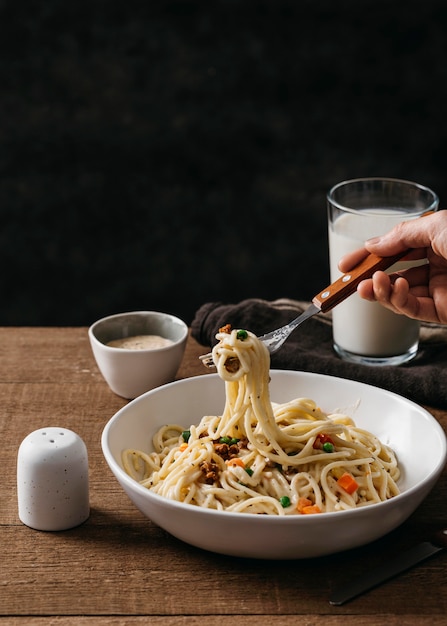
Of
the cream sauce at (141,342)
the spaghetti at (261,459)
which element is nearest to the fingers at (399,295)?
the spaghetti at (261,459)

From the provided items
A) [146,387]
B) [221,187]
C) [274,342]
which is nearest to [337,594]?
[274,342]

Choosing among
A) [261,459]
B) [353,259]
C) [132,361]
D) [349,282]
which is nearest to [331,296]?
[349,282]

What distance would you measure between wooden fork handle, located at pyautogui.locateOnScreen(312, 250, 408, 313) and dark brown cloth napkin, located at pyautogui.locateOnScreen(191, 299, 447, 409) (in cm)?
35

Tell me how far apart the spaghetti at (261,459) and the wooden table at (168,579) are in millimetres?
105

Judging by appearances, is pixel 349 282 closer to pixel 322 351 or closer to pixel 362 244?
pixel 362 244

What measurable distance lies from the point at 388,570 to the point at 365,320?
1.19m

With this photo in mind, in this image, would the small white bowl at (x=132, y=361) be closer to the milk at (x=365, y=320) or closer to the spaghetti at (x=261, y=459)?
the spaghetti at (x=261, y=459)

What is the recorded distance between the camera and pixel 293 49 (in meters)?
4.43

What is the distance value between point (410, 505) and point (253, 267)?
306 cm

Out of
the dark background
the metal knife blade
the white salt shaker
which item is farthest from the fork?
the dark background

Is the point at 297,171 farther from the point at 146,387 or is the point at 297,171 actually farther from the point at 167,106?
the point at 146,387

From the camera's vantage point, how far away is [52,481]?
1911 millimetres

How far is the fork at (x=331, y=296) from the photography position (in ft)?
7.33

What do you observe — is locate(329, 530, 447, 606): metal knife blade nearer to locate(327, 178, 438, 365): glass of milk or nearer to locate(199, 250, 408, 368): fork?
locate(199, 250, 408, 368): fork
